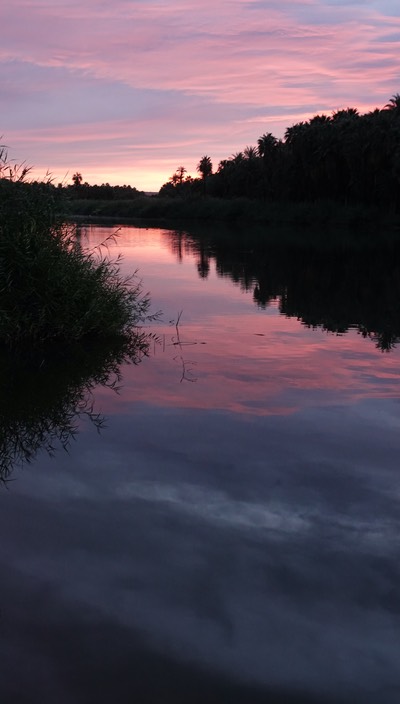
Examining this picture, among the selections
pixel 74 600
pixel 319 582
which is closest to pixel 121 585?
pixel 74 600

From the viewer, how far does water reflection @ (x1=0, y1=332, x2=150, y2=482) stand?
8477 mm

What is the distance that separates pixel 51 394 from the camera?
10.5 meters

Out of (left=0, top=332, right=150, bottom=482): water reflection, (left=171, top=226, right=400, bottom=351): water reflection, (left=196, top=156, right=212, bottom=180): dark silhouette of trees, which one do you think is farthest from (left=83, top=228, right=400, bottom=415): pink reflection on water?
(left=196, top=156, right=212, bottom=180): dark silhouette of trees

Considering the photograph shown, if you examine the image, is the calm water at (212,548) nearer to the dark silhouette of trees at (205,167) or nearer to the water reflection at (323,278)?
the water reflection at (323,278)

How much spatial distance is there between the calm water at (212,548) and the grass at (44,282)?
2.19 meters

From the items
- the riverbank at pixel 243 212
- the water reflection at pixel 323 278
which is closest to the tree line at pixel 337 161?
the riverbank at pixel 243 212

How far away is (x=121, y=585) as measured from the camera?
17.5 ft

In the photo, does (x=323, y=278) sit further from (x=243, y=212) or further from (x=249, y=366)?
(x=243, y=212)

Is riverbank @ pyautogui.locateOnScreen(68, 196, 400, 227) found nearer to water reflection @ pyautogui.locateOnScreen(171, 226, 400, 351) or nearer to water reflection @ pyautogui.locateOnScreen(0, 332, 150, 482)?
water reflection @ pyautogui.locateOnScreen(171, 226, 400, 351)

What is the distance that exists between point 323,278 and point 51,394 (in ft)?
61.9

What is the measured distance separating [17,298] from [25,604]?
846 cm

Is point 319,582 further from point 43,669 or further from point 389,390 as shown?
point 389,390

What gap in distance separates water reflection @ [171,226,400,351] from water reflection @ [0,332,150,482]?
5181mm

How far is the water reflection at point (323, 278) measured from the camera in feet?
60.3
